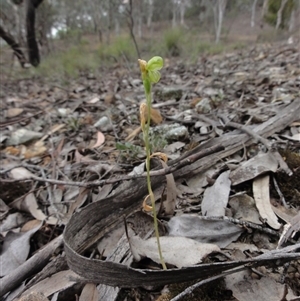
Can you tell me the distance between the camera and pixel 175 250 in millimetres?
848

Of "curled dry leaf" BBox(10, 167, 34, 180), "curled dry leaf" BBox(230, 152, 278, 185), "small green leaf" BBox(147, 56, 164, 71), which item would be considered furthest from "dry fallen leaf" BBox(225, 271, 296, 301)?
"curled dry leaf" BBox(10, 167, 34, 180)

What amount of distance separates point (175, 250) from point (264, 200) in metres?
0.35

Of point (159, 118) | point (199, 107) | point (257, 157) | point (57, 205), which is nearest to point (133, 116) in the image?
point (159, 118)

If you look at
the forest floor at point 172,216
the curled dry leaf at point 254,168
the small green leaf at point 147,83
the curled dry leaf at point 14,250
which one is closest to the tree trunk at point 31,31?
the forest floor at point 172,216

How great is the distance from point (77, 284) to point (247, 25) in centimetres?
3438

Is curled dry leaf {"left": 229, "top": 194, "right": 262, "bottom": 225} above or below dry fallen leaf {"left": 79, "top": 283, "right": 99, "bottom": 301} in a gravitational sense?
above

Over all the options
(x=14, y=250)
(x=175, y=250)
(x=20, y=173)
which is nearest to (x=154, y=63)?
(x=175, y=250)

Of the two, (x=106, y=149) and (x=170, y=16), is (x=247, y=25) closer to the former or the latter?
(x=170, y=16)

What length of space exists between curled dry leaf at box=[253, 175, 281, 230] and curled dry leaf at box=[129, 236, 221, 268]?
20cm

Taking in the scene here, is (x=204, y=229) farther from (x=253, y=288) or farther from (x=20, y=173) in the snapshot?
(x=20, y=173)

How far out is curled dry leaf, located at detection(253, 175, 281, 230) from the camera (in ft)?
2.97

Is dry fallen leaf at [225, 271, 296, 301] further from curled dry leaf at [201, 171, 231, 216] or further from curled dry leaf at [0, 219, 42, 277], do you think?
curled dry leaf at [0, 219, 42, 277]

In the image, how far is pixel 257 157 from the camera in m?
1.17

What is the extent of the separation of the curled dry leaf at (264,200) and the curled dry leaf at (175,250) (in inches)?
7.9
